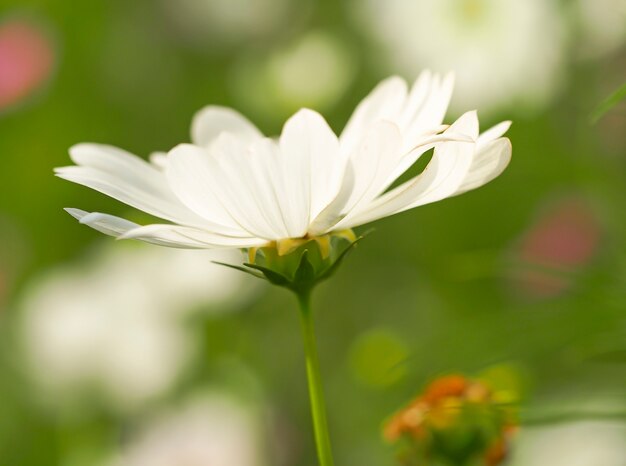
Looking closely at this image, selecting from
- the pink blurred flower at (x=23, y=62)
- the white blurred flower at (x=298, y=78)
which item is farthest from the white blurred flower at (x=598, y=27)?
the pink blurred flower at (x=23, y=62)

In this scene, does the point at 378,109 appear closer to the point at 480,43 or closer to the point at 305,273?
the point at 305,273

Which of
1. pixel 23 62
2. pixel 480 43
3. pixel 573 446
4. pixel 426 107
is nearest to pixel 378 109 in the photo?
pixel 426 107

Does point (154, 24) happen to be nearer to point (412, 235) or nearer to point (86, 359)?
point (412, 235)

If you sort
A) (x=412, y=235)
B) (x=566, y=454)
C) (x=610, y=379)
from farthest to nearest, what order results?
1. (x=412, y=235)
2. (x=610, y=379)
3. (x=566, y=454)

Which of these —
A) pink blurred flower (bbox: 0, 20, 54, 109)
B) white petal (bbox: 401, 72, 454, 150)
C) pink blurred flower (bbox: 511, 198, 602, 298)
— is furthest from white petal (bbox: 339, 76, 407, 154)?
pink blurred flower (bbox: 0, 20, 54, 109)

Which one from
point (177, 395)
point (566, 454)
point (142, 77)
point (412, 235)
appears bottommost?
point (566, 454)

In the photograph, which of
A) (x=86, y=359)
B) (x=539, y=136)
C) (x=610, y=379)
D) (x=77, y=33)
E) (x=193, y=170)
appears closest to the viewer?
(x=193, y=170)

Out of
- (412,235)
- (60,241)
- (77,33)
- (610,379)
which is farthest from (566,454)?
(77,33)
